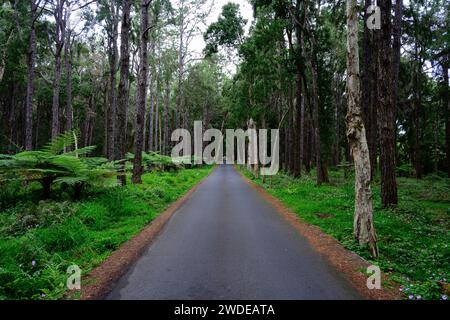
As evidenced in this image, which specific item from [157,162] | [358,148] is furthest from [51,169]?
[157,162]

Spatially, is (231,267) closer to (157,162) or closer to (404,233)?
(404,233)

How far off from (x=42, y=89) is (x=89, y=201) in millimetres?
35271

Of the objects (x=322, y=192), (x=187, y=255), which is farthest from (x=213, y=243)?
(x=322, y=192)

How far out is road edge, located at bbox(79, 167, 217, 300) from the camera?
4.64 meters

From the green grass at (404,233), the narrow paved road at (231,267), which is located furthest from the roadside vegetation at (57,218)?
the green grass at (404,233)

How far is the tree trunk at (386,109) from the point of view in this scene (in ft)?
36.3

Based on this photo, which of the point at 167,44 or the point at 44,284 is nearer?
the point at 44,284

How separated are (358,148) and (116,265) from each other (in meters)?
5.41

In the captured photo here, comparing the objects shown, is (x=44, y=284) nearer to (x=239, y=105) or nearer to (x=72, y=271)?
(x=72, y=271)

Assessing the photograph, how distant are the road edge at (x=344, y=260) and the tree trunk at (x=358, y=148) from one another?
584 millimetres

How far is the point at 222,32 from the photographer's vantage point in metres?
26.6

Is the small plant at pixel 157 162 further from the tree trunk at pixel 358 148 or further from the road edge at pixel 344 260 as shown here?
the tree trunk at pixel 358 148

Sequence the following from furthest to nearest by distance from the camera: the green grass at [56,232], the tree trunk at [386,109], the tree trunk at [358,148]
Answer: the tree trunk at [386,109]
the tree trunk at [358,148]
the green grass at [56,232]
